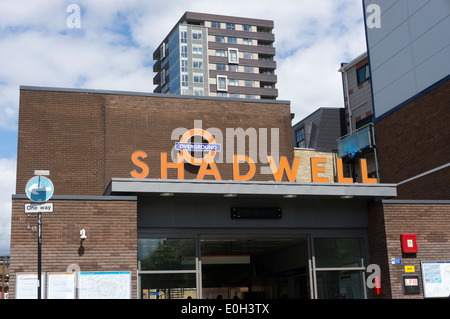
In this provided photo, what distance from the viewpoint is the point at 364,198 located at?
18.6m

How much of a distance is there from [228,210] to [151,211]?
2478mm

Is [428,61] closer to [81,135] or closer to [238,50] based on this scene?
[81,135]

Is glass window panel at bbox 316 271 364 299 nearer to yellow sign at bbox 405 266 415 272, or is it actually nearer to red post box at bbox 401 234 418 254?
yellow sign at bbox 405 266 415 272

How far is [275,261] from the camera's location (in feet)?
79.8

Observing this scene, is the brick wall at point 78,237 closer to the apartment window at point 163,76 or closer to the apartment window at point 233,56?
the apartment window at point 233,56

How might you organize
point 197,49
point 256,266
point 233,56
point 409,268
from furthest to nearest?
point 233,56 → point 197,49 → point 256,266 → point 409,268

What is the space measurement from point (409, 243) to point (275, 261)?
783cm

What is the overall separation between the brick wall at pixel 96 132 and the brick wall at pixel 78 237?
6.77 metres

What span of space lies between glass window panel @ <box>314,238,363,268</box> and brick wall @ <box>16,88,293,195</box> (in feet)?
21.2

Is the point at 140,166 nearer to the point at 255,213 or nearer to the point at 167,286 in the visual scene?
the point at 167,286

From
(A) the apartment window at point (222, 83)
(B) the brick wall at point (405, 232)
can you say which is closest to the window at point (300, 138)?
(B) the brick wall at point (405, 232)

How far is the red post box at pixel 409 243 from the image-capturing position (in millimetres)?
17562

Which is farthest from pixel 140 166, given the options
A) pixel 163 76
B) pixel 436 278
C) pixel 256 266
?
pixel 163 76
